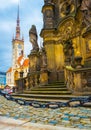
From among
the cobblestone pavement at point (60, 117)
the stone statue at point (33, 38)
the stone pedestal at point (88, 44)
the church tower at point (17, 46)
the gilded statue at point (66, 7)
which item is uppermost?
the church tower at point (17, 46)

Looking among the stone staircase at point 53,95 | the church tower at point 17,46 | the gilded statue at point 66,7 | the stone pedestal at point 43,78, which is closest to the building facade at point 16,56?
the church tower at point 17,46

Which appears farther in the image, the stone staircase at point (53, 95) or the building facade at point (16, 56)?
the building facade at point (16, 56)

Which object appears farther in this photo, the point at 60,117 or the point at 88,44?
the point at 88,44

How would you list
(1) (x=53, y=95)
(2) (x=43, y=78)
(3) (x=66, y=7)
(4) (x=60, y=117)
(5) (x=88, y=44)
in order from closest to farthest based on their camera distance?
(4) (x=60, y=117)
(1) (x=53, y=95)
(5) (x=88, y=44)
(2) (x=43, y=78)
(3) (x=66, y=7)

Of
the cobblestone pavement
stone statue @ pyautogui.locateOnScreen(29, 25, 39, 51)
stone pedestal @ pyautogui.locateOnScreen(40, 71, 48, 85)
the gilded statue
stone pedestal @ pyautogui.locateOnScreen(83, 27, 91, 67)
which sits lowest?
the cobblestone pavement

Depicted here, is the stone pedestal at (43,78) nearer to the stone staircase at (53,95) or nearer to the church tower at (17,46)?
the stone staircase at (53,95)

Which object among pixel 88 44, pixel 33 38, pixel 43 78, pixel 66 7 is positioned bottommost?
pixel 43 78

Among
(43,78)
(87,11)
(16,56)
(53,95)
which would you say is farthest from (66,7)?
(16,56)

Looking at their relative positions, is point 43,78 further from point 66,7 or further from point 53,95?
point 66,7

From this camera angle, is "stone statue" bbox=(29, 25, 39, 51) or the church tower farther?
the church tower

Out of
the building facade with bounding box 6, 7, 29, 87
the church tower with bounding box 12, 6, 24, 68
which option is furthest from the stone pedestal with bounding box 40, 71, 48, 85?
the church tower with bounding box 12, 6, 24, 68

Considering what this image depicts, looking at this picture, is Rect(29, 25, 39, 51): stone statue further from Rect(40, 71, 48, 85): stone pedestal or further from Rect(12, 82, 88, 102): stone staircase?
Rect(12, 82, 88, 102): stone staircase

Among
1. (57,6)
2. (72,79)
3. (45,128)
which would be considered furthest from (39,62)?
(45,128)

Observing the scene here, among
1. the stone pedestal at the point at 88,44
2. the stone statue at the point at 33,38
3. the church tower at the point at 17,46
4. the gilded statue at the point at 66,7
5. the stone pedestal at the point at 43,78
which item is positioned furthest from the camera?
the church tower at the point at 17,46
